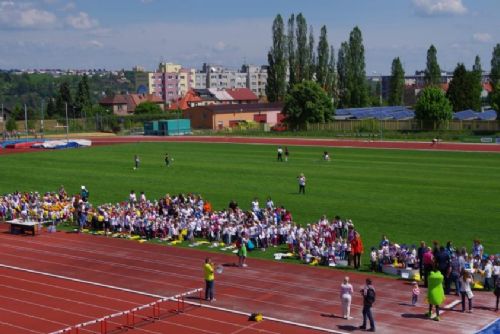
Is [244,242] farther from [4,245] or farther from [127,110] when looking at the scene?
[127,110]

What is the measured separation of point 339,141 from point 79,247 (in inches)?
1907

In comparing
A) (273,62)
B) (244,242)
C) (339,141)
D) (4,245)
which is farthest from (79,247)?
(273,62)

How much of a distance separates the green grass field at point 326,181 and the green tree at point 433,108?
18.4 m

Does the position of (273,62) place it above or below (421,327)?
above

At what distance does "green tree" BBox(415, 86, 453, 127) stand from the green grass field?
18.4 metres

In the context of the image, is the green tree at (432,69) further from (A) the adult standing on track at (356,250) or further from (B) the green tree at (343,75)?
(A) the adult standing on track at (356,250)

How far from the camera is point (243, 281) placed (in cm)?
2166

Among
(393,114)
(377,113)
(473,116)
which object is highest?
(377,113)

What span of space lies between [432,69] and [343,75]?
17507mm

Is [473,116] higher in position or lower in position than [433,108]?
lower

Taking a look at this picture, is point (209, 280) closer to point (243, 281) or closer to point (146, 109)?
point (243, 281)

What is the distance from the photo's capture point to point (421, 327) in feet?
55.5

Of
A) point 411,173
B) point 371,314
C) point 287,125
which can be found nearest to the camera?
point 371,314

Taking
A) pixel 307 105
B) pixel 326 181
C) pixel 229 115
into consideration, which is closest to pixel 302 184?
pixel 326 181
